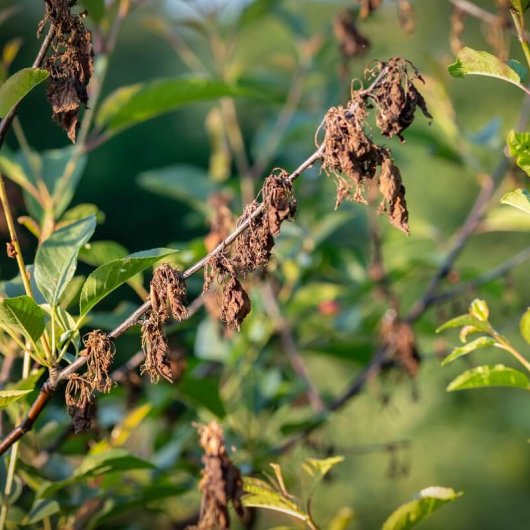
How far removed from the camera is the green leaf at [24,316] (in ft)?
2.64

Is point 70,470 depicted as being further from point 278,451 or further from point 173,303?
point 173,303

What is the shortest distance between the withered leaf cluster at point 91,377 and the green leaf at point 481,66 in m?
0.38

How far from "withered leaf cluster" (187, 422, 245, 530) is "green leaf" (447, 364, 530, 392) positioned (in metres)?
0.22

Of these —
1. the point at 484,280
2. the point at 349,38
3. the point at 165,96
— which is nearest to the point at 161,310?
the point at 165,96

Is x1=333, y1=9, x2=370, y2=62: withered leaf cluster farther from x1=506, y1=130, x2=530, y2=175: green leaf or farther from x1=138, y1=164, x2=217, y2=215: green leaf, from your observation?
x1=506, y1=130, x2=530, y2=175: green leaf

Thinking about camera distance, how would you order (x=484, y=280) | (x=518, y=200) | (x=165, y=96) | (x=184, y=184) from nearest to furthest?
(x=518, y=200), (x=165, y=96), (x=484, y=280), (x=184, y=184)

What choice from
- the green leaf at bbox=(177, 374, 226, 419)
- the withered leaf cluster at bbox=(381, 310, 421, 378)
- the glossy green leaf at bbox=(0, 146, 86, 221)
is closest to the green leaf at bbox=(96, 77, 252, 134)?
the glossy green leaf at bbox=(0, 146, 86, 221)

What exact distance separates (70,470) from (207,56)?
31.2ft

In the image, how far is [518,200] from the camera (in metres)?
0.82

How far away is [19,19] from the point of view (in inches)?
389

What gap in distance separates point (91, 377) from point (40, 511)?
0.34 metres

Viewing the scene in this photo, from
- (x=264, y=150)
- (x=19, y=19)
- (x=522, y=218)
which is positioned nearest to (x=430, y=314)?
(x=522, y=218)

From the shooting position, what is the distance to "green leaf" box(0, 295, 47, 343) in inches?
31.6

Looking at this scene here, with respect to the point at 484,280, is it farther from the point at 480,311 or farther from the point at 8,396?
the point at 8,396
